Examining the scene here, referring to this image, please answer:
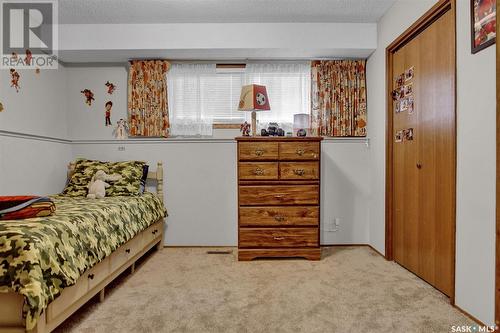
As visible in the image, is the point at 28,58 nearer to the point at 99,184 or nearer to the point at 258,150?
the point at 99,184

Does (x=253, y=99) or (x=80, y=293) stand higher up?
(x=253, y=99)

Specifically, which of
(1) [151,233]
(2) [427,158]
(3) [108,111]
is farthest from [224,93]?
(2) [427,158]

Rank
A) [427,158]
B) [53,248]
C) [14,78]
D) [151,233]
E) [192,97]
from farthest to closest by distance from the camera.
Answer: [192,97], [151,233], [14,78], [427,158], [53,248]

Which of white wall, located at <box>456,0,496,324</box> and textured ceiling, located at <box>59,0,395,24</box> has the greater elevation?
textured ceiling, located at <box>59,0,395,24</box>

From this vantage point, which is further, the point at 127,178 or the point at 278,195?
the point at 127,178

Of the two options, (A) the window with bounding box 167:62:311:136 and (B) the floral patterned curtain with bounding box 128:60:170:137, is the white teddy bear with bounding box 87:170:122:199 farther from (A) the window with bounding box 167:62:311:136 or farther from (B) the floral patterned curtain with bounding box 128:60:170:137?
(A) the window with bounding box 167:62:311:136

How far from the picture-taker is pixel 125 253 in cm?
239

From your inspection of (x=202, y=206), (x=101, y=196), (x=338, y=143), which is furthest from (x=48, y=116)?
(x=338, y=143)

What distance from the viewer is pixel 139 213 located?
2.71 meters

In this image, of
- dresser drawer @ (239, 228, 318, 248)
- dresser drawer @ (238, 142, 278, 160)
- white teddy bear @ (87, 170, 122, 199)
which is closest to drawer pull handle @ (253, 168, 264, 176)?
dresser drawer @ (238, 142, 278, 160)

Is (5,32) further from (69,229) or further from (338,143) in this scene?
(338,143)

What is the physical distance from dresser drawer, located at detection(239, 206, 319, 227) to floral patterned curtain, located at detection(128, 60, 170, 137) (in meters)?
1.39

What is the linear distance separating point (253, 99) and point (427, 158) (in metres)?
1.60

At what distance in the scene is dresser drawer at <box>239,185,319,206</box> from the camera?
2.88 meters
